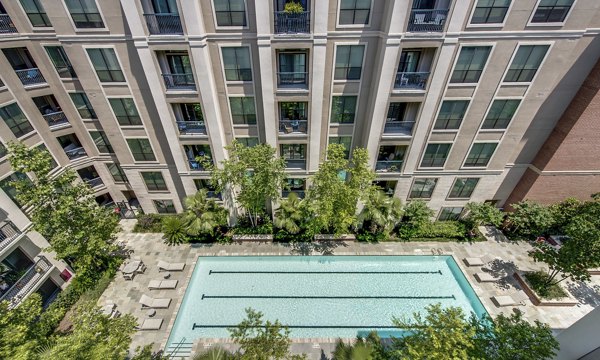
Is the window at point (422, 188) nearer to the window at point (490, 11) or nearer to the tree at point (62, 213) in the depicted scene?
the window at point (490, 11)

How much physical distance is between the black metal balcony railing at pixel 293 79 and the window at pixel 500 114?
1451 centimetres

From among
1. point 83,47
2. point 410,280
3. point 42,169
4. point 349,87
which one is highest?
point 83,47

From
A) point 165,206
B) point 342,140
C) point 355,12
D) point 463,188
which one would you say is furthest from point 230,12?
point 463,188

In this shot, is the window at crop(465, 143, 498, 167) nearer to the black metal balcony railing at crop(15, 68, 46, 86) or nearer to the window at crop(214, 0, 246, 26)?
the window at crop(214, 0, 246, 26)

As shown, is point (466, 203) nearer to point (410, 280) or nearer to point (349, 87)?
point (410, 280)

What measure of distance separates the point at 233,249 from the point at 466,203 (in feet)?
73.8

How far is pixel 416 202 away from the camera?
75.3 feet

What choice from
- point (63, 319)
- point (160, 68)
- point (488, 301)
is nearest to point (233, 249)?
point (63, 319)

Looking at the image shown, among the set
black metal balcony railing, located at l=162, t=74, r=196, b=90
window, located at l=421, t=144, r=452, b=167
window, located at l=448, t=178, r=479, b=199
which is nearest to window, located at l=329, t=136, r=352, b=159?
window, located at l=421, t=144, r=452, b=167

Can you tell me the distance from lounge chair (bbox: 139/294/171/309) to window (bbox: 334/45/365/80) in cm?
2051

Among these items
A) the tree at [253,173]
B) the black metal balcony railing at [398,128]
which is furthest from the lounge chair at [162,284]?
the black metal balcony railing at [398,128]

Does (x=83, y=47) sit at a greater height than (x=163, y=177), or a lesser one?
greater

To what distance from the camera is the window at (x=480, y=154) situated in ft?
69.0

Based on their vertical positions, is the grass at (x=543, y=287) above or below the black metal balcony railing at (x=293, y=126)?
below
